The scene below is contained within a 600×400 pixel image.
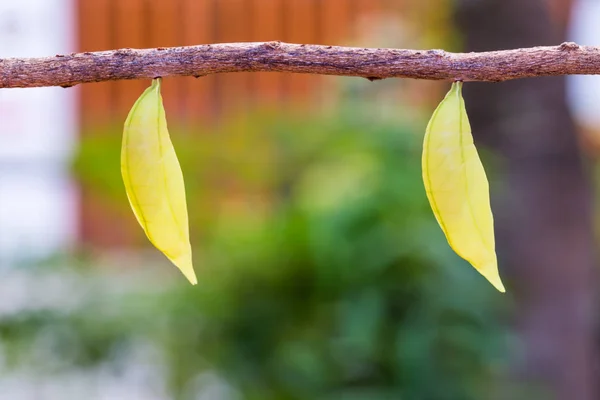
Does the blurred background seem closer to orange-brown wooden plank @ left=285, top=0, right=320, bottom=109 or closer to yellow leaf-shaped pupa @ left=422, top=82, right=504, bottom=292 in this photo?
orange-brown wooden plank @ left=285, top=0, right=320, bottom=109

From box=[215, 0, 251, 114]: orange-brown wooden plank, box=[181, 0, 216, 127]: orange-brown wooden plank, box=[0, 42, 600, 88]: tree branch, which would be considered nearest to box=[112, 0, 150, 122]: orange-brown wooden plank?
box=[181, 0, 216, 127]: orange-brown wooden plank

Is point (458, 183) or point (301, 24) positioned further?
point (301, 24)

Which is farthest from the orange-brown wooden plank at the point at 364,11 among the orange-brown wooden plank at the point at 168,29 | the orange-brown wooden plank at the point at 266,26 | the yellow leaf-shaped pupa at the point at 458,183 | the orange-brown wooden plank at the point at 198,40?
the yellow leaf-shaped pupa at the point at 458,183

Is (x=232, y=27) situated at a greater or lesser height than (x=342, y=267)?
greater

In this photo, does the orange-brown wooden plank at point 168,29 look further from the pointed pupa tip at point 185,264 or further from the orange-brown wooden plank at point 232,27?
the pointed pupa tip at point 185,264

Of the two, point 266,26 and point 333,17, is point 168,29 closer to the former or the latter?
point 266,26

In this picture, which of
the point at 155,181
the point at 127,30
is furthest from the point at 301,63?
the point at 127,30

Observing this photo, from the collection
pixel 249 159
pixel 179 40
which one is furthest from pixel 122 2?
pixel 249 159

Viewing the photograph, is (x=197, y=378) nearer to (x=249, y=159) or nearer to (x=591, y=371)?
(x=249, y=159)
